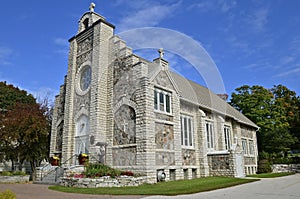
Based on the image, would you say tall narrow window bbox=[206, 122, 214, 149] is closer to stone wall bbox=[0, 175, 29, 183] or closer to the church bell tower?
the church bell tower

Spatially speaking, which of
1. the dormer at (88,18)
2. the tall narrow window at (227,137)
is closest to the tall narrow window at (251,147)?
the tall narrow window at (227,137)

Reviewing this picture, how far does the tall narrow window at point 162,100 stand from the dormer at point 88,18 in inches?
319

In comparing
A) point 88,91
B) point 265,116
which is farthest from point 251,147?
point 88,91

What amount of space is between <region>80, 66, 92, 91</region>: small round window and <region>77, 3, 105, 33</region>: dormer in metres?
3.66

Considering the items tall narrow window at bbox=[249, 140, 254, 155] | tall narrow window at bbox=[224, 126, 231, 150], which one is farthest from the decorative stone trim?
tall narrow window at bbox=[249, 140, 254, 155]

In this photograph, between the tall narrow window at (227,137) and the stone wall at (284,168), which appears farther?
the stone wall at (284,168)

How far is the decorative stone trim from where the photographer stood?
12.3m

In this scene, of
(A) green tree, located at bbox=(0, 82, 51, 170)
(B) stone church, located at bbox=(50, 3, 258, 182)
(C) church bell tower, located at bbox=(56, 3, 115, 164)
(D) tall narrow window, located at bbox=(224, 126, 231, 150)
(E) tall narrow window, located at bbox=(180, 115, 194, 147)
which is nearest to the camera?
(B) stone church, located at bbox=(50, 3, 258, 182)

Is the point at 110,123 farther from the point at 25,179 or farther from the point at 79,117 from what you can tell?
the point at 25,179

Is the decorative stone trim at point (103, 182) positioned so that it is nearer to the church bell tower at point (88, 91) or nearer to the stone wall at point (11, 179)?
the church bell tower at point (88, 91)

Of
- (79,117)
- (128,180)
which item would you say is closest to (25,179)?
(79,117)

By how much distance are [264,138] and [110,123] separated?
23036mm

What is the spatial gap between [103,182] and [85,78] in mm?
9863

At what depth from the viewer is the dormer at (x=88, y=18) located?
67.8ft
